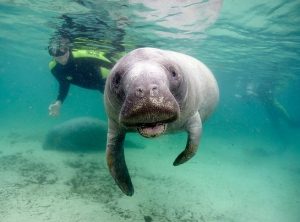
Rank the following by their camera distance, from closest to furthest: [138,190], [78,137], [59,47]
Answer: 1. [138,190]
2. [59,47]
3. [78,137]

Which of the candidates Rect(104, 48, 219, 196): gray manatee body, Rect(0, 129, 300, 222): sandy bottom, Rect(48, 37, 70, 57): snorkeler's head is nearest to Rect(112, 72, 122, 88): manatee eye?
Rect(104, 48, 219, 196): gray manatee body

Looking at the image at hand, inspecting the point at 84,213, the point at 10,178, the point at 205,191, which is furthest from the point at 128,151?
the point at 84,213

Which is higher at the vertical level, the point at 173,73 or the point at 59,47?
the point at 173,73

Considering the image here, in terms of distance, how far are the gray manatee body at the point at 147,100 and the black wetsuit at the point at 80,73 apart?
5657 mm

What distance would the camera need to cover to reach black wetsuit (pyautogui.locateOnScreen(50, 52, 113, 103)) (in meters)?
10.2

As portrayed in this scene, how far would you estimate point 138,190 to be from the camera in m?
9.15

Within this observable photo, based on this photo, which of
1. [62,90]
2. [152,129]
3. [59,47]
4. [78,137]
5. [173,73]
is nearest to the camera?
[152,129]

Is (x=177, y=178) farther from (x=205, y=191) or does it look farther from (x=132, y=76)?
(x=132, y=76)

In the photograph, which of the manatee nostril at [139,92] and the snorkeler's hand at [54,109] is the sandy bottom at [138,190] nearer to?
the snorkeler's hand at [54,109]

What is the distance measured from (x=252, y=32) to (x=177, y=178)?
870 centimetres

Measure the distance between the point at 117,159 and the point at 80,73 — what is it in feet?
20.4

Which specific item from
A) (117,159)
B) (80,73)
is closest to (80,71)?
(80,73)

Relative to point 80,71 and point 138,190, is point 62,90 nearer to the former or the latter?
point 80,71

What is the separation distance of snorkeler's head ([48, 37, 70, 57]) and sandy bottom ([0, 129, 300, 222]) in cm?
404
